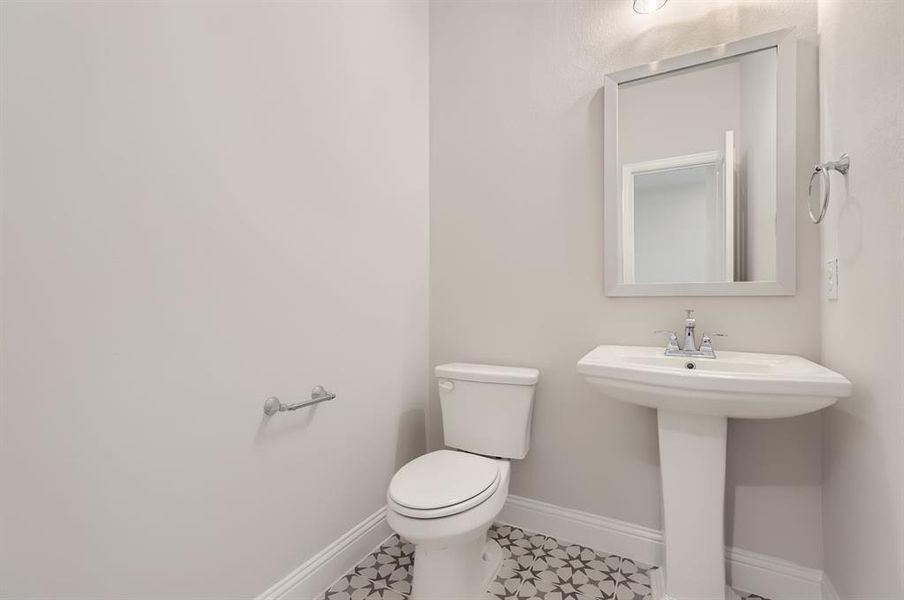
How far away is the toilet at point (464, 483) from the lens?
120cm

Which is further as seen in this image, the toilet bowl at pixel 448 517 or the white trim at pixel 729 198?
the white trim at pixel 729 198

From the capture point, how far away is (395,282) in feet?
5.91

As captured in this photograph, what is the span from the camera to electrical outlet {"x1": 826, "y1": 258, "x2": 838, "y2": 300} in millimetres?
1185

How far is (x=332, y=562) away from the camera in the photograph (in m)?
1.46

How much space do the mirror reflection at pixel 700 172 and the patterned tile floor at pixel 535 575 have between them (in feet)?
3.59

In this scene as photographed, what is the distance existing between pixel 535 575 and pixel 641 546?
0.44m

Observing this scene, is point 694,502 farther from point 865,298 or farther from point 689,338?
point 865,298

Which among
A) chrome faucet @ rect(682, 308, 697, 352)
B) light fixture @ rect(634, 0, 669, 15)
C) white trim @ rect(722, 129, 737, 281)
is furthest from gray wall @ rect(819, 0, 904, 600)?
light fixture @ rect(634, 0, 669, 15)

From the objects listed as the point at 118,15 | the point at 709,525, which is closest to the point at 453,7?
the point at 118,15

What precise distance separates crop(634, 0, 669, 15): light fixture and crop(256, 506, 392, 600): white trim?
7.30 feet

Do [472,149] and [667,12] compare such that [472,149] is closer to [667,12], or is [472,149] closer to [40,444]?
[667,12]

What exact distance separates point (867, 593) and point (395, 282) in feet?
5.62

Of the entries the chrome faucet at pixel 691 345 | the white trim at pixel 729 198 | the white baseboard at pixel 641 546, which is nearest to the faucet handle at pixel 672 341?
the chrome faucet at pixel 691 345

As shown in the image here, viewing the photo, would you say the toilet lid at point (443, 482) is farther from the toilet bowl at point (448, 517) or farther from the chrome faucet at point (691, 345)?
the chrome faucet at point (691, 345)
